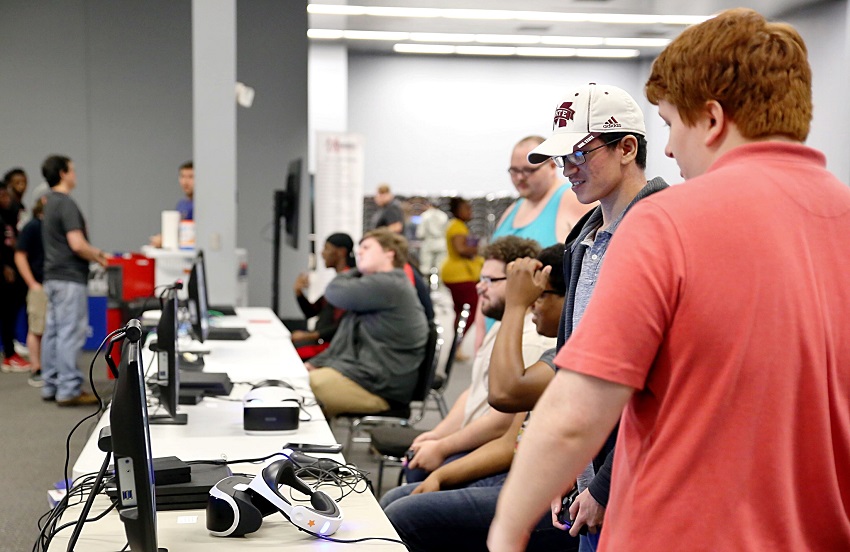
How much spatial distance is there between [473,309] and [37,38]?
534 centimetres

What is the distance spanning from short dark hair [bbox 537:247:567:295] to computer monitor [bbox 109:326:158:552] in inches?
48.8

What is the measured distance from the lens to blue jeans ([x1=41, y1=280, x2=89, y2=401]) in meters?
5.93

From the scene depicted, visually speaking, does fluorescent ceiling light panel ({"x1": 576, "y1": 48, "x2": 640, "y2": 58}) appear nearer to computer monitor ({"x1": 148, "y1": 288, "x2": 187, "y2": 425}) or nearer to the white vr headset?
computer monitor ({"x1": 148, "y1": 288, "x2": 187, "y2": 425})

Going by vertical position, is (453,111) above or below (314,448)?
above

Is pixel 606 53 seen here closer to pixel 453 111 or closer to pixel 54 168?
pixel 453 111

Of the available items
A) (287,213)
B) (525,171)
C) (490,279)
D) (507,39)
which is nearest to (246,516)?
(490,279)

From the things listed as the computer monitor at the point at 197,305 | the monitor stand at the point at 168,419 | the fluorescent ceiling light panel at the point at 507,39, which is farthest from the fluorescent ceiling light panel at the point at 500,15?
the monitor stand at the point at 168,419

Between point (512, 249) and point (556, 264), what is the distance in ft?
1.46

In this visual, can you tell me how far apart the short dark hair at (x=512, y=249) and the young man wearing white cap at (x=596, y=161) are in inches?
41.7

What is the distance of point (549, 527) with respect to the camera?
2176mm

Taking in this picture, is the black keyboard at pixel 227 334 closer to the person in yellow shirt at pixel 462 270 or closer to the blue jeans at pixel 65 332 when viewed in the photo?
the blue jeans at pixel 65 332

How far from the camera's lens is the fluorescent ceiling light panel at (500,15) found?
10.2 m

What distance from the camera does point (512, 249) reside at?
2809 mm

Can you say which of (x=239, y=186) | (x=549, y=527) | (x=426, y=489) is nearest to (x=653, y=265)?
(x=549, y=527)
